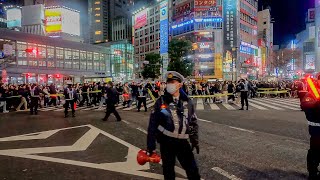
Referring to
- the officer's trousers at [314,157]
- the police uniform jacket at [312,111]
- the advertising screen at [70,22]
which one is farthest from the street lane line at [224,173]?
the advertising screen at [70,22]

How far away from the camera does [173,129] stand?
371cm

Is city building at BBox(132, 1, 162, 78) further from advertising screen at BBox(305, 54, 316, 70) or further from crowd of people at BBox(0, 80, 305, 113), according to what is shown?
crowd of people at BBox(0, 80, 305, 113)

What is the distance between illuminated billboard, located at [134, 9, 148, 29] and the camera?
117438 millimetres

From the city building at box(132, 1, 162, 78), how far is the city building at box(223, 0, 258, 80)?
31.7 meters

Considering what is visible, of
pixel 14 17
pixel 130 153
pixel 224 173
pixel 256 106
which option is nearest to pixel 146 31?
pixel 14 17

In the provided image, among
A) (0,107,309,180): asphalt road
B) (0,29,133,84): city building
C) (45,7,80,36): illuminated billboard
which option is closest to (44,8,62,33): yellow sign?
(45,7,80,36): illuminated billboard

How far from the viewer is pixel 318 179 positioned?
15.5 ft

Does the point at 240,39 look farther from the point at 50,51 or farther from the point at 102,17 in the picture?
the point at 102,17

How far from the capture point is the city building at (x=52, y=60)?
181 ft

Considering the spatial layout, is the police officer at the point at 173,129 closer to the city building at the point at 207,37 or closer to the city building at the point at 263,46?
the city building at the point at 207,37

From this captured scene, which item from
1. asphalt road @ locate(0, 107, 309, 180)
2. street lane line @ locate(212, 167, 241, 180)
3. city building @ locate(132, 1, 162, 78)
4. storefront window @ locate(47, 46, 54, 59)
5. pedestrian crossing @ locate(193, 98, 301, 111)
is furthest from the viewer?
city building @ locate(132, 1, 162, 78)

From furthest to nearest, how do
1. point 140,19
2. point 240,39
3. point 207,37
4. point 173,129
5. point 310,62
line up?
1. point 140,19
2. point 240,39
3. point 310,62
4. point 207,37
5. point 173,129

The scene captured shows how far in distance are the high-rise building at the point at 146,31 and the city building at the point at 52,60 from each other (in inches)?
1192

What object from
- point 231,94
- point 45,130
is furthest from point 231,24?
point 45,130
